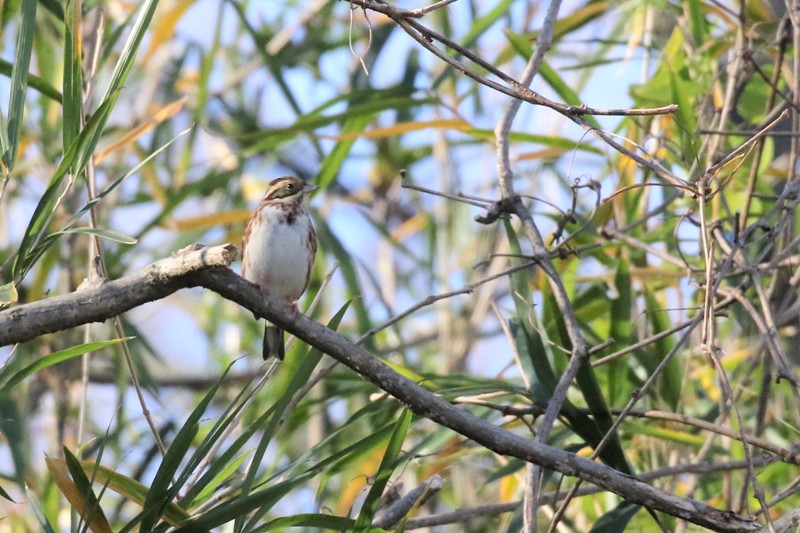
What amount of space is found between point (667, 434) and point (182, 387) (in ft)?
13.0

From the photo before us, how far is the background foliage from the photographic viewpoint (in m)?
2.66

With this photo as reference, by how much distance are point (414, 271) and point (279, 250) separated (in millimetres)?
3290

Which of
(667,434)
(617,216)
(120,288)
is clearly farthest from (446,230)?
(120,288)


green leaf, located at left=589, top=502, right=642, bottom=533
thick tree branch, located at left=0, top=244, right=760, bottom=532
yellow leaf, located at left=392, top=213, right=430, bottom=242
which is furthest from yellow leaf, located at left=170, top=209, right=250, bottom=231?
thick tree branch, located at left=0, top=244, right=760, bottom=532

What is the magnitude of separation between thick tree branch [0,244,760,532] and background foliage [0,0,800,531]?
→ 11 centimetres

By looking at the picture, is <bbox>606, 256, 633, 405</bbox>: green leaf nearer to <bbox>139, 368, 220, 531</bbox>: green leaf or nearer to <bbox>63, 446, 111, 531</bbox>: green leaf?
<bbox>139, 368, 220, 531</bbox>: green leaf

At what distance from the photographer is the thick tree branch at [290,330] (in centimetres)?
220

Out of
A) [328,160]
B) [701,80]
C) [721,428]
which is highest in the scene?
[328,160]

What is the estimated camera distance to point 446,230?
5.93m

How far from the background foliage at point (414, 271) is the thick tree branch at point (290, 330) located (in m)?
0.11

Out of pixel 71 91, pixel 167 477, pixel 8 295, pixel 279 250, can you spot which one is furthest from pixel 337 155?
pixel 8 295

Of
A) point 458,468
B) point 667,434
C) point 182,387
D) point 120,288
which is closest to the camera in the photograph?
point 120,288

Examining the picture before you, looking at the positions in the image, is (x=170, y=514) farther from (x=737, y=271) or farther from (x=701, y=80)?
(x=701, y=80)

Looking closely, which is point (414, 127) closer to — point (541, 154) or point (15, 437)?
point (541, 154)
